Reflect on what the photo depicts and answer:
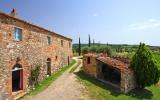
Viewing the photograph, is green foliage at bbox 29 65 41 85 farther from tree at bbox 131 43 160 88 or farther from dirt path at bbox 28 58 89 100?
tree at bbox 131 43 160 88

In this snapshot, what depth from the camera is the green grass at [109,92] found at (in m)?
20.2

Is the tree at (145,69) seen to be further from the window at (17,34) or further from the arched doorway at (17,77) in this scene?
the window at (17,34)

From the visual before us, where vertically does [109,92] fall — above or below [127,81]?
below

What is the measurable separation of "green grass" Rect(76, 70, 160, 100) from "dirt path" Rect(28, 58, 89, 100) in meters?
0.82

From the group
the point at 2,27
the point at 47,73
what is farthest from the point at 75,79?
the point at 2,27

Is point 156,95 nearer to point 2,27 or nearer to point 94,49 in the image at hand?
point 2,27

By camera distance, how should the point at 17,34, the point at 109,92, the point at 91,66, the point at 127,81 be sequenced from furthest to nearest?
the point at 91,66 < the point at 127,81 < the point at 109,92 < the point at 17,34

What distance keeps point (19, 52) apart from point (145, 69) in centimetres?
1350

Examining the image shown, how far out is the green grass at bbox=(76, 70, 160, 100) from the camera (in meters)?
20.2

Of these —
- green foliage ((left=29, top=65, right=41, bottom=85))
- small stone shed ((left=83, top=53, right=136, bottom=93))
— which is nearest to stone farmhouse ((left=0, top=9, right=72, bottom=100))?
green foliage ((left=29, top=65, right=41, bottom=85))

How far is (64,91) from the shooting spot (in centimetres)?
1958

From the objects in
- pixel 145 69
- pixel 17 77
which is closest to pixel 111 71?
pixel 145 69

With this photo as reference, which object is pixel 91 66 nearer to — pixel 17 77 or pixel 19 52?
pixel 17 77

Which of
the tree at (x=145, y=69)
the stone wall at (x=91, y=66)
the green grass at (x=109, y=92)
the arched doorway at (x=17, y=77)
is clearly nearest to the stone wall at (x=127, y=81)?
the green grass at (x=109, y=92)
